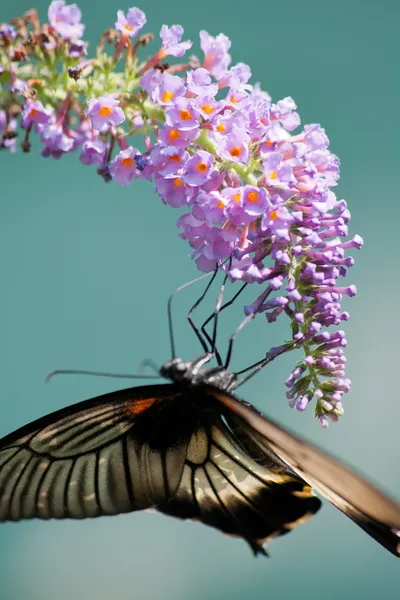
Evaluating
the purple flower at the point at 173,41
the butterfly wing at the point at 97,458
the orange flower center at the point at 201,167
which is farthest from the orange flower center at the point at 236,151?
the butterfly wing at the point at 97,458

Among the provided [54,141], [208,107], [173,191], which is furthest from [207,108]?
[54,141]

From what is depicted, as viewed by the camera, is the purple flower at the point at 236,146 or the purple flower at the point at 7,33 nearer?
the purple flower at the point at 7,33

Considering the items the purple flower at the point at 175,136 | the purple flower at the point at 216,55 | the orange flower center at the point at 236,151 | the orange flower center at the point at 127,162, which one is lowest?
the orange flower center at the point at 127,162

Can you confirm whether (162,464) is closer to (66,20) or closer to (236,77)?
(236,77)

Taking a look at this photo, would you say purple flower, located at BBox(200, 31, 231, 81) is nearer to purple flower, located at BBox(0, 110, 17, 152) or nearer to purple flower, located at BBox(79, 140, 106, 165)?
purple flower, located at BBox(79, 140, 106, 165)

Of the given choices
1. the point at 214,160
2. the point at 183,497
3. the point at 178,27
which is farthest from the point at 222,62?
the point at 183,497

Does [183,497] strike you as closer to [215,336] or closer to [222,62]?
[215,336]

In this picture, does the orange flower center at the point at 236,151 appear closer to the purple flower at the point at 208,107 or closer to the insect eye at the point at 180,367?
the purple flower at the point at 208,107
